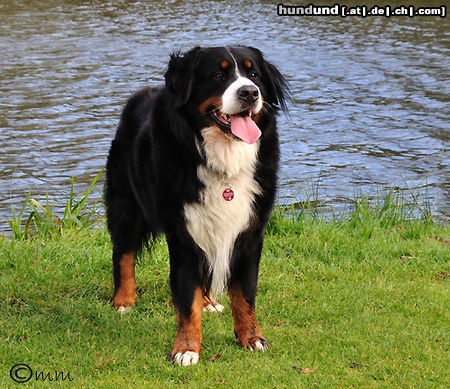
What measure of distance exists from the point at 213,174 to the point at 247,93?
0.50 metres

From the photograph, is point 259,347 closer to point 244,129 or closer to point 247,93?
point 244,129

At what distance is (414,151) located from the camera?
8812 millimetres

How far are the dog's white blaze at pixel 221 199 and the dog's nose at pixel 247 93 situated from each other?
26 centimetres

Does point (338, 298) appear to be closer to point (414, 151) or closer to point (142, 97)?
point (142, 97)

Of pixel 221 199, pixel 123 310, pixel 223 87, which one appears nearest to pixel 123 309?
pixel 123 310

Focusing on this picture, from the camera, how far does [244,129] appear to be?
12.2ft

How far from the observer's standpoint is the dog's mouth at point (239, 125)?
12.2ft

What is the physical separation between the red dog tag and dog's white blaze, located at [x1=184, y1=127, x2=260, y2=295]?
2 centimetres

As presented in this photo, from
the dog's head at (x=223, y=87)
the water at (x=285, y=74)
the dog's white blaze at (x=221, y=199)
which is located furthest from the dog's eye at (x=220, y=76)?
the water at (x=285, y=74)

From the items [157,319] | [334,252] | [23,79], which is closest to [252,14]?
[23,79]

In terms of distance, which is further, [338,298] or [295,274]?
[295,274]

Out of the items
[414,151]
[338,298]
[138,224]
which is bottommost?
[414,151]

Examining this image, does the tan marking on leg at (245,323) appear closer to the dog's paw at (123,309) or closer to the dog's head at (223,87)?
the dog's paw at (123,309)

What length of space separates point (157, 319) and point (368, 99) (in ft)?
23.6
